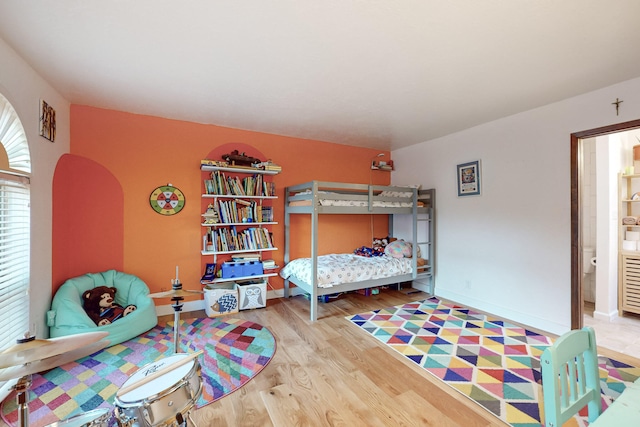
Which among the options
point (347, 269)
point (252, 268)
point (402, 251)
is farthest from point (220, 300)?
point (402, 251)

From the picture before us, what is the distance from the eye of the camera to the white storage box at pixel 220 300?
3.16 m

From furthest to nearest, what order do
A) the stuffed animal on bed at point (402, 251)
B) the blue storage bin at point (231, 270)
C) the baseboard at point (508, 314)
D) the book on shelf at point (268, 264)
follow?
the stuffed animal on bed at point (402, 251) < the book on shelf at point (268, 264) < the blue storage bin at point (231, 270) < the baseboard at point (508, 314)

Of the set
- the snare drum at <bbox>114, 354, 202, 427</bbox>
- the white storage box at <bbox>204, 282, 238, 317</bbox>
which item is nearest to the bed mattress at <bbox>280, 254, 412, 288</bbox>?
the white storage box at <bbox>204, 282, 238, 317</bbox>

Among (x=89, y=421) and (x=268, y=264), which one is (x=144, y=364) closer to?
(x=89, y=421)

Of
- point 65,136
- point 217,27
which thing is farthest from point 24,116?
point 217,27

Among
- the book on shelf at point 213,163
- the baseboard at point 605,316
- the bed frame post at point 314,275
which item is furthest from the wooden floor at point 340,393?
the baseboard at point 605,316

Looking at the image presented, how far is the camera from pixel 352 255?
4.21 m

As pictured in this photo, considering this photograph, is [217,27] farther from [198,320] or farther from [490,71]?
[198,320]

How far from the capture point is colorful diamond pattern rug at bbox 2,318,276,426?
5.61 ft

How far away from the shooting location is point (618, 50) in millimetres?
1869

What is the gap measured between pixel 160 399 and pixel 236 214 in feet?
8.15

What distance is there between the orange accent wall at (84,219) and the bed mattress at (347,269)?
204 centimetres

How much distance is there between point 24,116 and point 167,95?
104cm

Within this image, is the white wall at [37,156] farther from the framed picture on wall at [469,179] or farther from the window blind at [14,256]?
the framed picture on wall at [469,179]
